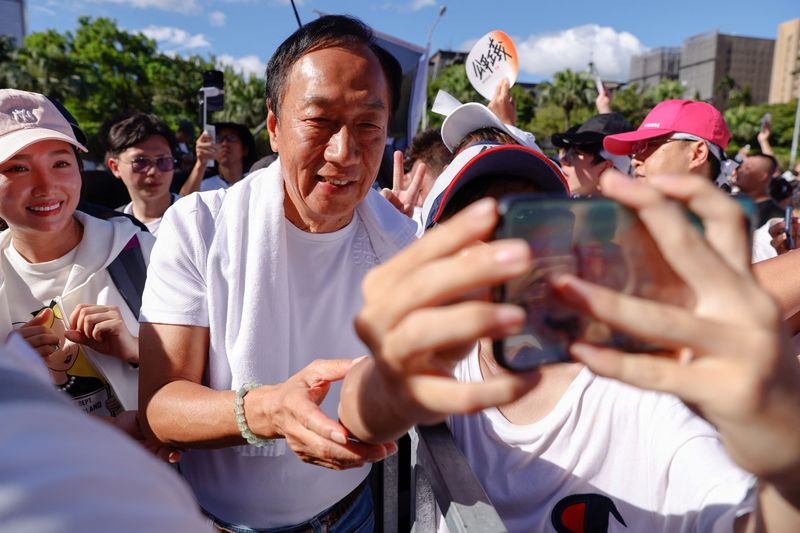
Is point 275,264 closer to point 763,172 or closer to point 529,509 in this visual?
point 529,509

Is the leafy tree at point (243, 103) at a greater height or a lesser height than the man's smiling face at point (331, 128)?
greater

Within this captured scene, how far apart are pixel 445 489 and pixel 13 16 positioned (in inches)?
3898

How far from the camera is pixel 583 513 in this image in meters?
1.29

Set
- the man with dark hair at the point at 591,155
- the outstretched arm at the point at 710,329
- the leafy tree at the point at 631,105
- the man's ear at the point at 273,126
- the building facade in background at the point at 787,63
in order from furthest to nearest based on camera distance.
Result: 1. the building facade in background at the point at 787,63
2. the leafy tree at the point at 631,105
3. the man with dark hair at the point at 591,155
4. the man's ear at the point at 273,126
5. the outstretched arm at the point at 710,329

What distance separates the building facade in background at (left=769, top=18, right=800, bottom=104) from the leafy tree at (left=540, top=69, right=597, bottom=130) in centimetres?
5131

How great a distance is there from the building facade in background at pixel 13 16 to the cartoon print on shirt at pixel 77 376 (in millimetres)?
94286

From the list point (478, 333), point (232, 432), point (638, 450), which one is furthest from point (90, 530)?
point (638, 450)

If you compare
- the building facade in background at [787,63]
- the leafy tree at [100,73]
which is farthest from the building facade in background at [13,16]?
the building facade in background at [787,63]

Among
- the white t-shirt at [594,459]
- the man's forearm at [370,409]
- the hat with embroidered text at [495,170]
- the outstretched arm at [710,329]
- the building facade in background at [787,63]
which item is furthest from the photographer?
the building facade in background at [787,63]

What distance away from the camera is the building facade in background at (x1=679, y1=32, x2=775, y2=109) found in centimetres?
10325

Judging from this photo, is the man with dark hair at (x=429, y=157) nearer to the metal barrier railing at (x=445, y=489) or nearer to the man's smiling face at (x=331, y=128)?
the man's smiling face at (x=331, y=128)

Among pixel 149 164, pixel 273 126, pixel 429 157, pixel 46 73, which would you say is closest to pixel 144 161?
pixel 149 164

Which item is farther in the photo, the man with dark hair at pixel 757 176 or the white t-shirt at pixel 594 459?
the man with dark hair at pixel 757 176

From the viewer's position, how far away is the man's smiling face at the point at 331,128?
153 centimetres
